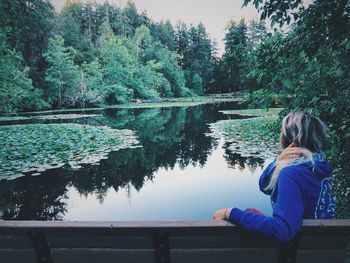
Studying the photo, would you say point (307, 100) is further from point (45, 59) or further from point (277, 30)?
point (45, 59)

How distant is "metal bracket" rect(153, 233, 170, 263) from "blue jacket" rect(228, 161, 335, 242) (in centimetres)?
37

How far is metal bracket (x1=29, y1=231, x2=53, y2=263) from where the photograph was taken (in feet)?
5.60

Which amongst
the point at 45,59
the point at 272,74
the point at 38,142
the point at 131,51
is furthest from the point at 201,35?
the point at 272,74

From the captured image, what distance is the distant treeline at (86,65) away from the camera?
2134 cm

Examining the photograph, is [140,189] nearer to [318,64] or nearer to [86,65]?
[318,64]

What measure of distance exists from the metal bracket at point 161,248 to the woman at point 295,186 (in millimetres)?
317

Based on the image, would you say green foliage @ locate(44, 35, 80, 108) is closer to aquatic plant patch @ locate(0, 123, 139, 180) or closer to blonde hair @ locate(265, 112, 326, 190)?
aquatic plant patch @ locate(0, 123, 139, 180)

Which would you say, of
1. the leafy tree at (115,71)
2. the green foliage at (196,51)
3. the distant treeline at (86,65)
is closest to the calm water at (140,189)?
the distant treeline at (86,65)

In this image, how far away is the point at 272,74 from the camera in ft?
13.2

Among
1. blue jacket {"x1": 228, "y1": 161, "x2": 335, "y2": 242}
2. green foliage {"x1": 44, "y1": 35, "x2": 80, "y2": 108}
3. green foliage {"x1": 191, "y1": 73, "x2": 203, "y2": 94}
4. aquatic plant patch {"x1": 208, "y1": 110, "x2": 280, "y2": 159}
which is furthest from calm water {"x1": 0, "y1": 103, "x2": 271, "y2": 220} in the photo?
green foliage {"x1": 191, "y1": 73, "x2": 203, "y2": 94}

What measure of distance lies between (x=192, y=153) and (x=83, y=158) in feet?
13.7

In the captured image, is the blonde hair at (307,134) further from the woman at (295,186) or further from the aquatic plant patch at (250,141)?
the aquatic plant patch at (250,141)

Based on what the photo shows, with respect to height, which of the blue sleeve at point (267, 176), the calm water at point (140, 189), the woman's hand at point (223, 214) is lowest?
the calm water at point (140, 189)

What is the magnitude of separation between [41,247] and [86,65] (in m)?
38.9
